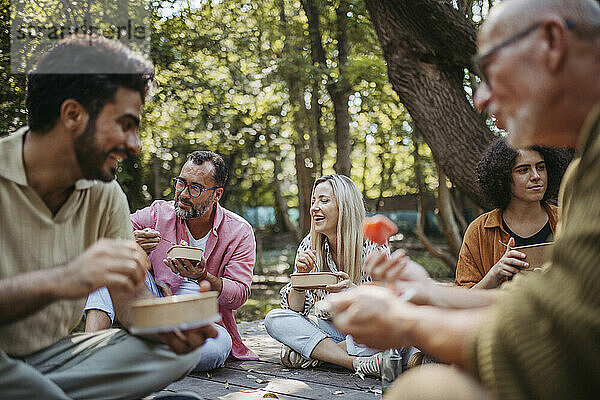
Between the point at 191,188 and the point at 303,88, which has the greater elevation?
the point at 303,88

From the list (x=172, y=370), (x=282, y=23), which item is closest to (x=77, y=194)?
(x=172, y=370)

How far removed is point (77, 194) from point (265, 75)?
8166 millimetres

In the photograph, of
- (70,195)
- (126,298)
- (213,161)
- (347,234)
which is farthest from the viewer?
(213,161)

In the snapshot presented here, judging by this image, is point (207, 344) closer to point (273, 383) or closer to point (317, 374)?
point (273, 383)

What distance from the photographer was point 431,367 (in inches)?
56.9

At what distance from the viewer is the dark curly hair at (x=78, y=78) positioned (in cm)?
207

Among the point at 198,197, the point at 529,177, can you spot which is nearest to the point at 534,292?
the point at 529,177

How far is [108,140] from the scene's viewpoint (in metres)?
2.08

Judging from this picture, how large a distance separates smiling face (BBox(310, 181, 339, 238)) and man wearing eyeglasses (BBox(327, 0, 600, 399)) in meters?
2.40

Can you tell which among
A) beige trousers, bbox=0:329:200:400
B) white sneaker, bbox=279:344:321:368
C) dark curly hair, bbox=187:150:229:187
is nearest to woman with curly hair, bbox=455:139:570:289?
white sneaker, bbox=279:344:321:368

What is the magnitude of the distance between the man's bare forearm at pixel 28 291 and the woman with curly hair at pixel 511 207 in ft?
8.91

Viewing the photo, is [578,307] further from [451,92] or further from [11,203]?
[451,92]

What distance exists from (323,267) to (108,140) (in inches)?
101

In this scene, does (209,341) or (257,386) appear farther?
(209,341)
